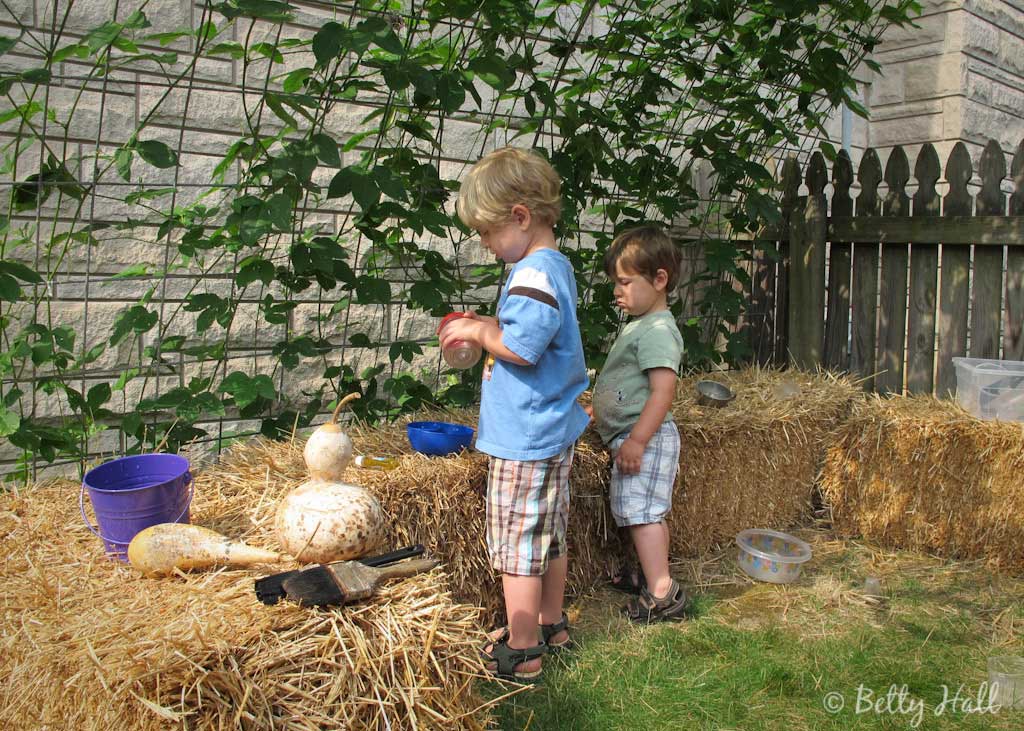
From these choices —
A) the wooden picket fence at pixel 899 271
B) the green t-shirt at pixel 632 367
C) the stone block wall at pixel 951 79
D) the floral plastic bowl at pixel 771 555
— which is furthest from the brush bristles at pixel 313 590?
the stone block wall at pixel 951 79

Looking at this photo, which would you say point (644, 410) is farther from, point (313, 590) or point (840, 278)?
point (840, 278)

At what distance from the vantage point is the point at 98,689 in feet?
4.99

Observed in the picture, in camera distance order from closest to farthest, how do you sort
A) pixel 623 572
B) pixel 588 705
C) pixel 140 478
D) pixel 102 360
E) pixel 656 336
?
pixel 140 478, pixel 588 705, pixel 656 336, pixel 623 572, pixel 102 360

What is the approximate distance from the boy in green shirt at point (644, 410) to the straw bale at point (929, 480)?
132 centimetres

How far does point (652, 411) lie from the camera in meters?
2.99

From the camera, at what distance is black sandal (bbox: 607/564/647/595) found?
3373 mm

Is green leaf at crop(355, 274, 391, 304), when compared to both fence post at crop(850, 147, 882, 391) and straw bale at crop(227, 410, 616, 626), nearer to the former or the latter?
straw bale at crop(227, 410, 616, 626)

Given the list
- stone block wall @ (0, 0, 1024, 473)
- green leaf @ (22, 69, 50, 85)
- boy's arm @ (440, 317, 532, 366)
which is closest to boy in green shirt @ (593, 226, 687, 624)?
boy's arm @ (440, 317, 532, 366)

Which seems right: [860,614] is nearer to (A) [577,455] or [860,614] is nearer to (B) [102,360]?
(A) [577,455]

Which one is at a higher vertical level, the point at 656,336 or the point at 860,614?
the point at 656,336

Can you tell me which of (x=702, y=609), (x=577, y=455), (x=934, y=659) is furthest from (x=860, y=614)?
(x=577, y=455)

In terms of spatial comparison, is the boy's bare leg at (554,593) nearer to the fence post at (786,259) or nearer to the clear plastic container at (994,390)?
the clear plastic container at (994,390)

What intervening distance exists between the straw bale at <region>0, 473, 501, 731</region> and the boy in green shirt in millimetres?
1252

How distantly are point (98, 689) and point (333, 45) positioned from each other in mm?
1878
